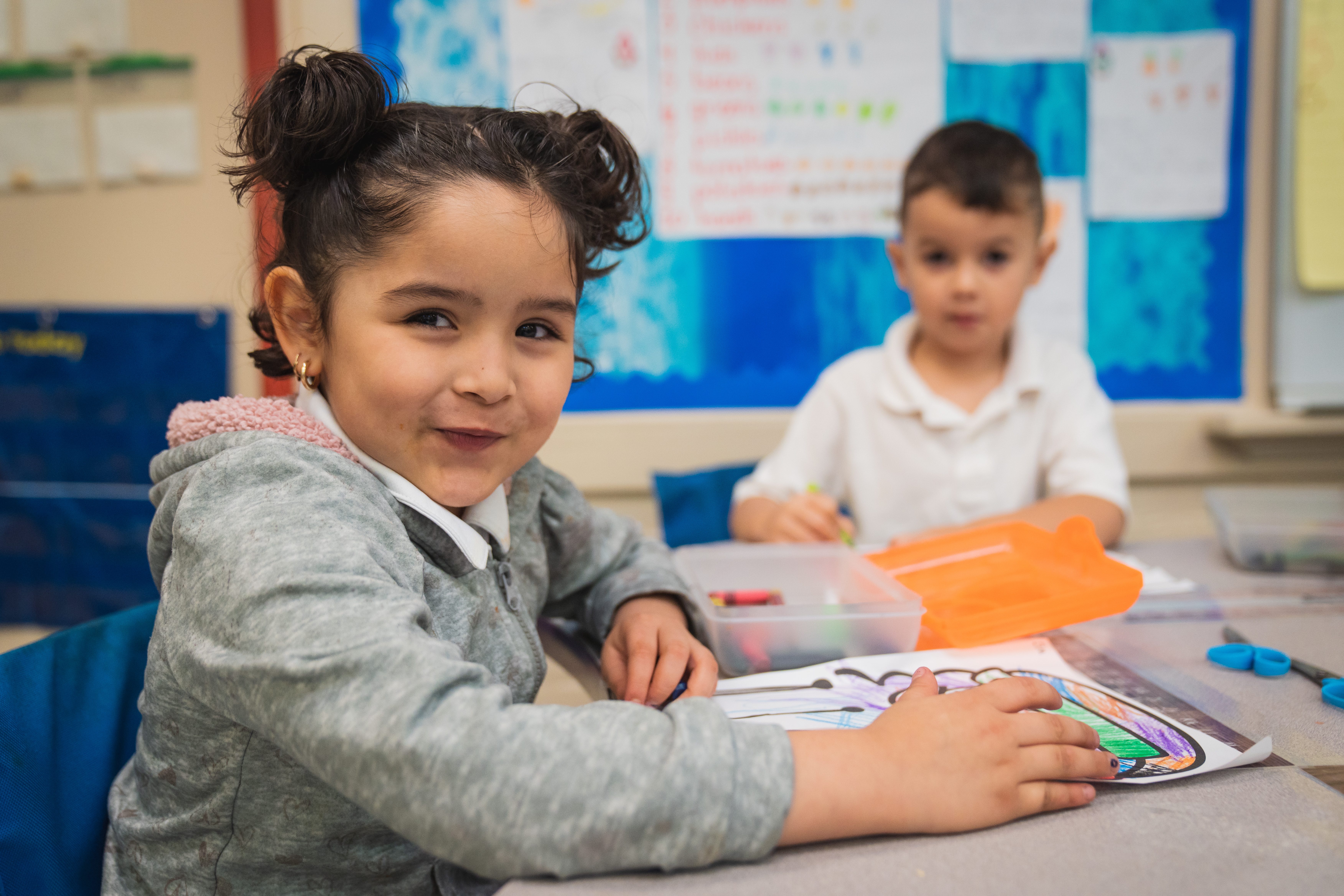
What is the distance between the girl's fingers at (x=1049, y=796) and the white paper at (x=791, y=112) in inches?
54.1

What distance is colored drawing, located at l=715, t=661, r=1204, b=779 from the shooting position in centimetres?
51

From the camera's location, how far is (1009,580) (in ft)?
2.52

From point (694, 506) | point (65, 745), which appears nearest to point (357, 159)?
point (65, 745)

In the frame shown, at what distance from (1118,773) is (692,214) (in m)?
1.37

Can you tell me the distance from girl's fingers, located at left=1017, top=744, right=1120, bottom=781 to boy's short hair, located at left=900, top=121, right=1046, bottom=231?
3.20 ft

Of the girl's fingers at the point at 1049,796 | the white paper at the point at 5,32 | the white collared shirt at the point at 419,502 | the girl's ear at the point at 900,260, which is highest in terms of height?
the white paper at the point at 5,32

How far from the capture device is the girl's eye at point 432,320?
0.60 meters

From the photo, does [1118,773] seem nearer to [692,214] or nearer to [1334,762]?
[1334,762]

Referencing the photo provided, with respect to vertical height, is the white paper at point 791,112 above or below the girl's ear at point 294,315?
above

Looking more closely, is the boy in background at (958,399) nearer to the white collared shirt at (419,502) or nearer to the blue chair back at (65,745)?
the white collared shirt at (419,502)

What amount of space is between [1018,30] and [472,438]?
151 centimetres

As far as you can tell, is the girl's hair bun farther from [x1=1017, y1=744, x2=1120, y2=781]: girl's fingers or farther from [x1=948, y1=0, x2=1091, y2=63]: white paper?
[x1=948, y1=0, x2=1091, y2=63]: white paper

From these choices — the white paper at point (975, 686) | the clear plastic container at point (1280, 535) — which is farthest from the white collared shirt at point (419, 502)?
the clear plastic container at point (1280, 535)

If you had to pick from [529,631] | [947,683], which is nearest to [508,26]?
[529,631]
